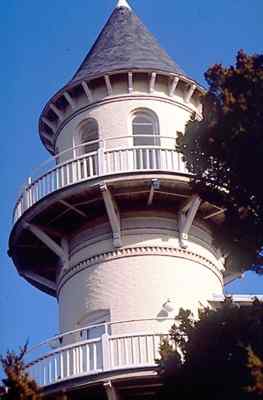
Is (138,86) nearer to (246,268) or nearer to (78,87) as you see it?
(78,87)

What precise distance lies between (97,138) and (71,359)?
7.28 metres

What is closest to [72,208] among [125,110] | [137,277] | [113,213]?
[113,213]

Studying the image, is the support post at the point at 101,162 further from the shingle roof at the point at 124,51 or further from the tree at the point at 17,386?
the tree at the point at 17,386

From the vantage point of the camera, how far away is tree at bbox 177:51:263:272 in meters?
17.0

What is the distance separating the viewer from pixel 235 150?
16984mm

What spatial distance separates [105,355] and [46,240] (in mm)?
4766

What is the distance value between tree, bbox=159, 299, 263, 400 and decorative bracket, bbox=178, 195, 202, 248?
8.63 metres

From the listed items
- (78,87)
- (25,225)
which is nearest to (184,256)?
(25,225)

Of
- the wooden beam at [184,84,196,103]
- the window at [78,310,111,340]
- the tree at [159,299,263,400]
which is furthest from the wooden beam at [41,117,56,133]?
the tree at [159,299,263,400]

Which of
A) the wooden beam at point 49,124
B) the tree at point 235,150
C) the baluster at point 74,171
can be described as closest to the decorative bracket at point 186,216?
the baluster at point 74,171

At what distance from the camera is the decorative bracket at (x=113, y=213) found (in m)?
25.1

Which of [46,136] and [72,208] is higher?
[46,136]

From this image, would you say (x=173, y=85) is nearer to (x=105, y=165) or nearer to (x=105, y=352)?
(x=105, y=165)

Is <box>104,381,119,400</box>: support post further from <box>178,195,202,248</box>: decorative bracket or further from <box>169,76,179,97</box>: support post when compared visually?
<box>169,76,179,97</box>: support post
